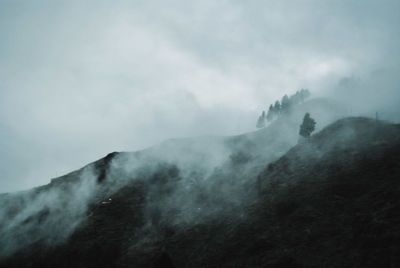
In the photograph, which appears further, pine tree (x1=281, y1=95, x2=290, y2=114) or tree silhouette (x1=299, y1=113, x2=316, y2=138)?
pine tree (x1=281, y1=95, x2=290, y2=114)

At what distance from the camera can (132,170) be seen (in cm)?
7819

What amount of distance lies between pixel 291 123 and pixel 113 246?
85942mm

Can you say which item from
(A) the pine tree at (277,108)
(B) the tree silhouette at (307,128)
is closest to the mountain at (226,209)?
(B) the tree silhouette at (307,128)

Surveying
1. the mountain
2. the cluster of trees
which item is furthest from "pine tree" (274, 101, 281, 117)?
the mountain

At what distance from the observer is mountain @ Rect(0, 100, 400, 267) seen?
3238cm

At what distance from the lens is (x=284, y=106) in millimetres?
123312

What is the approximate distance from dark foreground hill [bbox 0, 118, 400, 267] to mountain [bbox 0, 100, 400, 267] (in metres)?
0.22

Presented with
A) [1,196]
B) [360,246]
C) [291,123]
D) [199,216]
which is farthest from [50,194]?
[291,123]

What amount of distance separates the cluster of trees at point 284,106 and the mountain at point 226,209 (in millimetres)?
38843

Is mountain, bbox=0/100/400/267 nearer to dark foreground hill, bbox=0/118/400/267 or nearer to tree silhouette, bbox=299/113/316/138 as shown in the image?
dark foreground hill, bbox=0/118/400/267

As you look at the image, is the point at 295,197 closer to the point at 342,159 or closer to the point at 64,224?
the point at 342,159

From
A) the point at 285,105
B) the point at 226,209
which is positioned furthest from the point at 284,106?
the point at 226,209

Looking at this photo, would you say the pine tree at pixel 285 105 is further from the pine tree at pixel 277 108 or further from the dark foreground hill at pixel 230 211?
the dark foreground hill at pixel 230 211

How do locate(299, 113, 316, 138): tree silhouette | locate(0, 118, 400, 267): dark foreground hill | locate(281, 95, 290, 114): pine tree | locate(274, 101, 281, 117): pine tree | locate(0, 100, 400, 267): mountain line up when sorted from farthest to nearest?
locate(274, 101, 281, 117): pine tree
locate(281, 95, 290, 114): pine tree
locate(299, 113, 316, 138): tree silhouette
locate(0, 100, 400, 267): mountain
locate(0, 118, 400, 267): dark foreground hill
